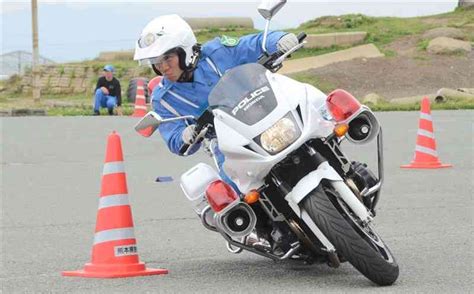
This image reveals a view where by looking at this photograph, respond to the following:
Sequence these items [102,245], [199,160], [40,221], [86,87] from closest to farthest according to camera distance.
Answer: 1. [102,245]
2. [40,221]
3. [199,160]
4. [86,87]

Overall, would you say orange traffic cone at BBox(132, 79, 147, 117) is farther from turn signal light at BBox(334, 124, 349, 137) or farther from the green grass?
turn signal light at BBox(334, 124, 349, 137)

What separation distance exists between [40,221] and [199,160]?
220 inches

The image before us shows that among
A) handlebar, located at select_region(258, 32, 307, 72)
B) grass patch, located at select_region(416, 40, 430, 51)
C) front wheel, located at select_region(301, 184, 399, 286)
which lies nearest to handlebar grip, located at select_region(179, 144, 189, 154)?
handlebar, located at select_region(258, 32, 307, 72)

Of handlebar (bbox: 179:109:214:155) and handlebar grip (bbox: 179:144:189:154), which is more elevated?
handlebar (bbox: 179:109:214:155)

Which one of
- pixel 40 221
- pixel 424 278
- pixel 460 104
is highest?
pixel 424 278

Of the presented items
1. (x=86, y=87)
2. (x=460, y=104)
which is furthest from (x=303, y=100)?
(x=86, y=87)

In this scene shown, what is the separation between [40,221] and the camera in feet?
33.1

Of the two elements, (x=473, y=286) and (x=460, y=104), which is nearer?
(x=473, y=286)

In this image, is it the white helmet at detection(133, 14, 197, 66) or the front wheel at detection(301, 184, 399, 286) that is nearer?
the front wheel at detection(301, 184, 399, 286)

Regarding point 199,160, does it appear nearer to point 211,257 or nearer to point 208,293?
point 211,257

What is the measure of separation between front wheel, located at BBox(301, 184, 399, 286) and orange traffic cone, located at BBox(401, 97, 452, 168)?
7.56 m

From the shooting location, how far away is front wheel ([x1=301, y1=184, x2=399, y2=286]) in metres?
6.23

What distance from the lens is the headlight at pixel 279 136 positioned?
6.39 meters

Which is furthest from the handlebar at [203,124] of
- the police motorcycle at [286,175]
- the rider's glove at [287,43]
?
the rider's glove at [287,43]
